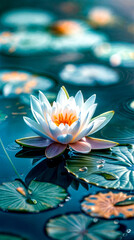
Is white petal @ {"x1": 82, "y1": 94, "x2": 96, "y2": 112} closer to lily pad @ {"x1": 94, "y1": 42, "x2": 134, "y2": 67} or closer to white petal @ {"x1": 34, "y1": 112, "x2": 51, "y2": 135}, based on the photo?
white petal @ {"x1": 34, "y1": 112, "x2": 51, "y2": 135}

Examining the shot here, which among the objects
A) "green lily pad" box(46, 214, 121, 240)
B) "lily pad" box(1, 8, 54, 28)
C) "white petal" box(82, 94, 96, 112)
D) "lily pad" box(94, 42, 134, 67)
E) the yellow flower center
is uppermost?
"lily pad" box(1, 8, 54, 28)

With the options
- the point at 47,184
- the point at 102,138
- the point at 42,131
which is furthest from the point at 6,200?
the point at 102,138

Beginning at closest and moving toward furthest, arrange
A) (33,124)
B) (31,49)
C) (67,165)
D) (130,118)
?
(67,165), (33,124), (130,118), (31,49)

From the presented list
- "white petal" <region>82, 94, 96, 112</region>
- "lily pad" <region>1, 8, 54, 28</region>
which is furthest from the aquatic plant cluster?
"lily pad" <region>1, 8, 54, 28</region>

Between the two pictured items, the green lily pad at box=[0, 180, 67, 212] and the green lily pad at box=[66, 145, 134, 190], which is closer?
the green lily pad at box=[0, 180, 67, 212]

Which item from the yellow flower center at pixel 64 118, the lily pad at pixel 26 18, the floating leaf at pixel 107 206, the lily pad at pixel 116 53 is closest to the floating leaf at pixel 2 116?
the yellow flower center at pixel 64 118

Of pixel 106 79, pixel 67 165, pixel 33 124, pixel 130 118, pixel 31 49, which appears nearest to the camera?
pixel 67 165

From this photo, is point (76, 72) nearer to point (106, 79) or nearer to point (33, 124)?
point (106, 79)
